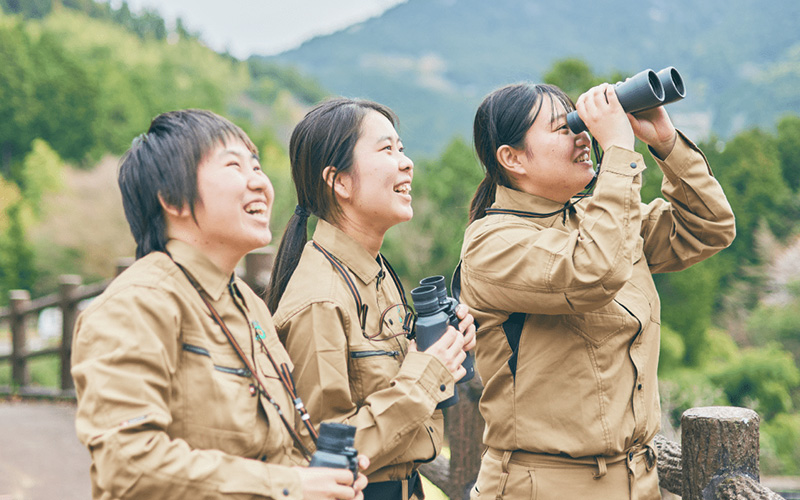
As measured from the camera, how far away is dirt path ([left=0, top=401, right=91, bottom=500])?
5.09 meters

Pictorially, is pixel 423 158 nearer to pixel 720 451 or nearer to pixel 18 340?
pixel 18 340

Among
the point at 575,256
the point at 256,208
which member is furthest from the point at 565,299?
the point at 256,208

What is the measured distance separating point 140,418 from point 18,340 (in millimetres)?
8751

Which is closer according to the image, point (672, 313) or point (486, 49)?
point (672, 313)

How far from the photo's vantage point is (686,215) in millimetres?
2219

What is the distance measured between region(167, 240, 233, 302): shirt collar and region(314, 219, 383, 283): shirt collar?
1.55 feet

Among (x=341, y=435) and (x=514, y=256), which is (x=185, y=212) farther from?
(x=514, y=256)

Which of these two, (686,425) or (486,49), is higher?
(486,49)

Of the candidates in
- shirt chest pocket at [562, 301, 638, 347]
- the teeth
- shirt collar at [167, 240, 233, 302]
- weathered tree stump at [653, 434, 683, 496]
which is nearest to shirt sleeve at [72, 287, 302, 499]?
shirt collar at [167, 240, 233, 302]

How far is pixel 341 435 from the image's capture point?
4.65ft

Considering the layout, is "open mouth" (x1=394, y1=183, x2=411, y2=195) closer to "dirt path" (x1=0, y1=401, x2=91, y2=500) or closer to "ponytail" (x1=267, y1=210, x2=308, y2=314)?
"ponytail" (x1=267, y1=210, x2=308, y2=314)

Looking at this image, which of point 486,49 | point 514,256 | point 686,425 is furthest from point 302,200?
point 486,49

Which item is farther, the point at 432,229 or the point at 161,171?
the point at 432,229

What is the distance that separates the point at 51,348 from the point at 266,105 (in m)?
73.2
